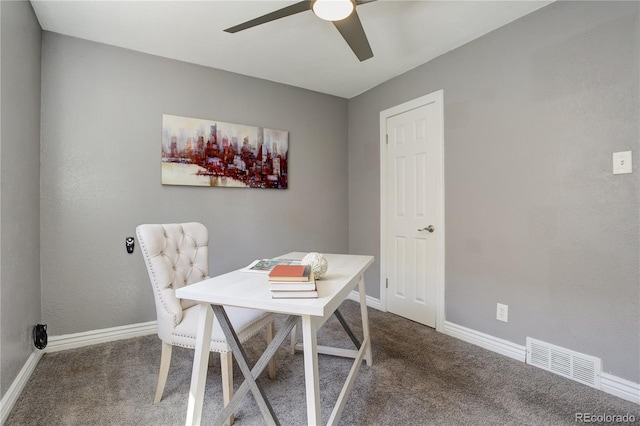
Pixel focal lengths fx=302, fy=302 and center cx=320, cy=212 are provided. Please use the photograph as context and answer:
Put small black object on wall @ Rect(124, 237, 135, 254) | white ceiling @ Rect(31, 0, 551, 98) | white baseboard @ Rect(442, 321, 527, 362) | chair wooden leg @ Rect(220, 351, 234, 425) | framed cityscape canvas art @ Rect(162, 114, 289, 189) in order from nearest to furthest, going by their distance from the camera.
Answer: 1. chair wooden leg @ Rect(220, 351, 234, 425)
2. white ceiling @ Rect(31, 0, 551, 98)
3. white baseboard @ Rect(442, 321, 527, 362)
4. small black object on wall @ Rect(124, 237, 135, 254)
5. framed cityscape canvas art @ Rect(162, 114, 289, 189)

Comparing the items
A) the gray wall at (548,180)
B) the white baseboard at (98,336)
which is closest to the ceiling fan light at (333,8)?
the gray wall at (548,180)

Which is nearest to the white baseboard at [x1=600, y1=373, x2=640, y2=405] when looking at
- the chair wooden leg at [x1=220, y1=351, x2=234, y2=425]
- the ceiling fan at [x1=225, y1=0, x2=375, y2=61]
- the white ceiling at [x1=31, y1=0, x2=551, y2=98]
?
the chair wooden leg at [x1=220, y1=351, x2=234, y2=425]

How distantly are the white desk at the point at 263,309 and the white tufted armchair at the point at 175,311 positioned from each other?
0.18 meters

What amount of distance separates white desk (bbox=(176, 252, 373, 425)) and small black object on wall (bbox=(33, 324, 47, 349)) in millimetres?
1616

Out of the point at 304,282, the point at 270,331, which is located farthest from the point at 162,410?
the point at 304,282

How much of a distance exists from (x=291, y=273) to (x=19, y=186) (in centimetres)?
183

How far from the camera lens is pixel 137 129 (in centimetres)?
255

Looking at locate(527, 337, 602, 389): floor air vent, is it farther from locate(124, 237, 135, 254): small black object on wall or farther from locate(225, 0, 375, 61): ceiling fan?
locate(124, 237, 135, 254): small black object on wall

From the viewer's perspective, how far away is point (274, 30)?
228cm

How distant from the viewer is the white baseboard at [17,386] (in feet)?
4.92

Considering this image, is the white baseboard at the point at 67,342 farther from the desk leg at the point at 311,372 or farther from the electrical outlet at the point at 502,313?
the electrical outlet at the point at 502,313

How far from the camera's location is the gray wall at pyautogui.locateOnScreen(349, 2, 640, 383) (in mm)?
1688

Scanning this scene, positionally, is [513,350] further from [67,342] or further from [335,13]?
[67,342]

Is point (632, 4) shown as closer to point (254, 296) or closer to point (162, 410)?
point (254, 296)
